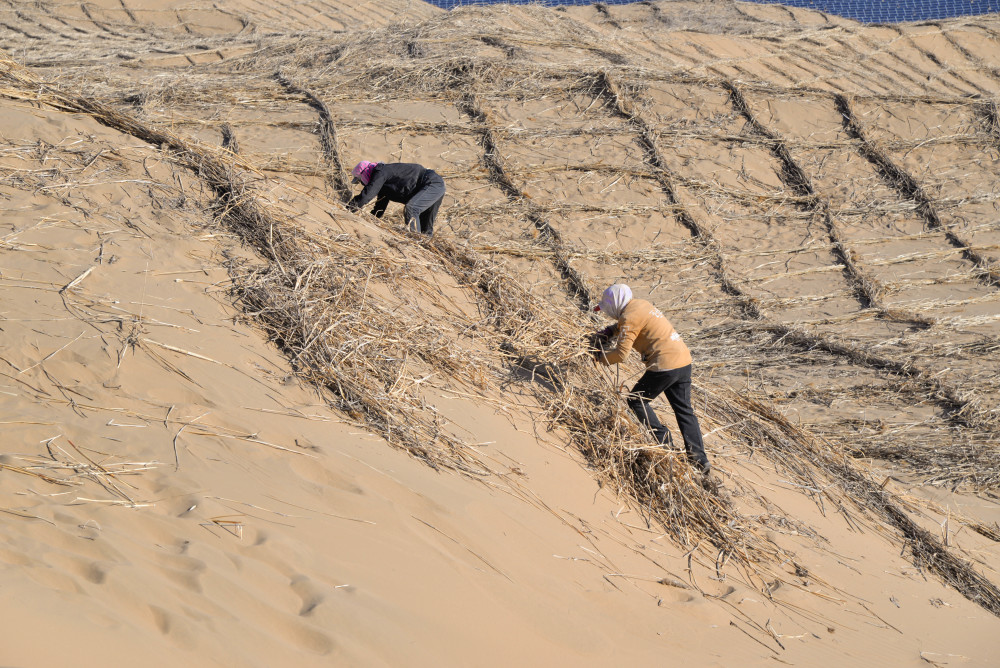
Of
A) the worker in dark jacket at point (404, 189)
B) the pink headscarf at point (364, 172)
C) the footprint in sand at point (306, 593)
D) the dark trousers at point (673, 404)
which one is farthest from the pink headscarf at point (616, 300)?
the pink headscarf at point (364, 172)

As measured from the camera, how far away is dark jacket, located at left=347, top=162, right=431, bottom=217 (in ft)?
19.3

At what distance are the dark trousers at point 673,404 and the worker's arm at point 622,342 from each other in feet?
0.70

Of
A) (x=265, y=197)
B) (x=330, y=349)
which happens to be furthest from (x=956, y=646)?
(x=265, y=197)

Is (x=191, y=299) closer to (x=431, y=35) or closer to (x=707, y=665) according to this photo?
(x=707, y=665)

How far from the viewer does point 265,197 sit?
16.7 ft

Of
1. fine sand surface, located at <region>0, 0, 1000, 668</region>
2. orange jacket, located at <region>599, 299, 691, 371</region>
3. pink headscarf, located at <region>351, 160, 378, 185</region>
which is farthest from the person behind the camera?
pink headscarf, located at <region>351, 160, 378, 185</region>

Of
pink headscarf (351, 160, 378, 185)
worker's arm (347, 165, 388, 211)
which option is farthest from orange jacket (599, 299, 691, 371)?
pink headscarf (351, 160, 378, 185)

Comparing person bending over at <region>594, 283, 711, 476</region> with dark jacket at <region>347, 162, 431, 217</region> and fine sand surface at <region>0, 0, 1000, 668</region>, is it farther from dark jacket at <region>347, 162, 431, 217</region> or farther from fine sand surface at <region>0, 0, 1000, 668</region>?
dark jacket at <region>347, 162, 431, 217</region>

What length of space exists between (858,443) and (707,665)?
3571mm

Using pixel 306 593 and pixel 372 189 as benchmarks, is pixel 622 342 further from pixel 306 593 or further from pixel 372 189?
pixel 372 189

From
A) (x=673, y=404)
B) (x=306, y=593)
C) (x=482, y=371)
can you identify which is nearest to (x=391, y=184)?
(x=482, y=371)

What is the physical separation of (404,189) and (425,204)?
0.21 metres

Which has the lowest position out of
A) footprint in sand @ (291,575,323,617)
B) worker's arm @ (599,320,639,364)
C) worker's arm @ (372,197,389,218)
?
worker's arm @ (372,197,389,218)

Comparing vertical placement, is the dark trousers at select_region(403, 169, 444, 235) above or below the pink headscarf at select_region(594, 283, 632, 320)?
below
